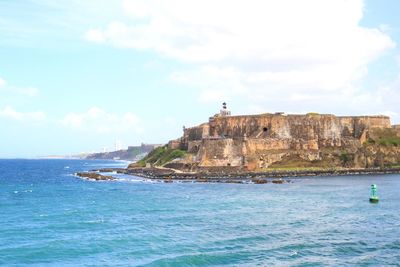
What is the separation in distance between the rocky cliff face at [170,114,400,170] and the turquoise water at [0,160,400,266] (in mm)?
34508

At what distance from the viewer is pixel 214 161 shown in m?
87.6

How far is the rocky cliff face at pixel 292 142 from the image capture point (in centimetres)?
8769

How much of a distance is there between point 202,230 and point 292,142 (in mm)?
Result: 63335

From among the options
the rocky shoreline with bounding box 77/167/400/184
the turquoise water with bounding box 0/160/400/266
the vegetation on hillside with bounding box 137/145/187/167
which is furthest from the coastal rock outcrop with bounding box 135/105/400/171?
the turquoise water with bounding box 0/160/400/266

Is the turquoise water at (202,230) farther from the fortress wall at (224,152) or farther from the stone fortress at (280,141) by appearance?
the stone fortress at (280,141)

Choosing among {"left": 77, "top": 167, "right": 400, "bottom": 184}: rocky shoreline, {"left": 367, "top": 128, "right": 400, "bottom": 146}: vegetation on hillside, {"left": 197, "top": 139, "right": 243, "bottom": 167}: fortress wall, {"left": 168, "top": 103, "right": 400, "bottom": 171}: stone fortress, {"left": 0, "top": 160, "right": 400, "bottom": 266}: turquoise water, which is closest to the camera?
{"left": 0, "top": 160, "right": 400, "bottom": 266}: turquoise water

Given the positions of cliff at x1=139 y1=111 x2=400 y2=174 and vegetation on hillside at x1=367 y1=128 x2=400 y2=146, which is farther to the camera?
vegetation on hillside at x1=367 y1=128 x2=400 y2=146

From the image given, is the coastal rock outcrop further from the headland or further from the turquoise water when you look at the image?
the turquoise water

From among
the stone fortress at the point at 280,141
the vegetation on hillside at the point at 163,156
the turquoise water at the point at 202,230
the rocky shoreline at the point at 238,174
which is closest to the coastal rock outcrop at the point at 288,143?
the stone fortress at the point at 280,141

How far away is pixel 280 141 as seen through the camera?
92812 millimetres

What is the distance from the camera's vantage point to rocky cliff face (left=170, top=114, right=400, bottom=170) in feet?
288

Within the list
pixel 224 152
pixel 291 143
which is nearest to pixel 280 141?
pixel 291 143

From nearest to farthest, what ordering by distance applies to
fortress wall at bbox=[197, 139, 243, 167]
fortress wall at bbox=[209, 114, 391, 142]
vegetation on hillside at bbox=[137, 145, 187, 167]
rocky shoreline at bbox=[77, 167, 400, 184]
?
rocky shoreline at bbox=[77, 167, 400, 184] → fortress wall at bbox=[197, 139, 243, 167] → fortress wall at bbox=[209, 114, 391, 142] → vegetation on hillside at bbox=[137, 145, 187, 167]

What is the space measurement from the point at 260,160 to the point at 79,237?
6146 centimetres
